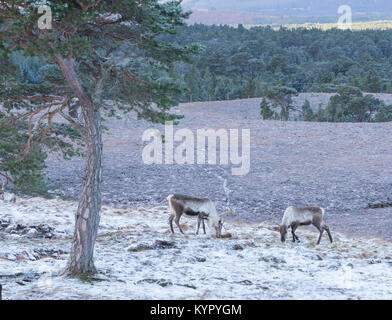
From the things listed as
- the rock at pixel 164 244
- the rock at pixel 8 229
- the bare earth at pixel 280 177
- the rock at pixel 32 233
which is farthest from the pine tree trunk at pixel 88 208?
the bare earth at pixel 280 177

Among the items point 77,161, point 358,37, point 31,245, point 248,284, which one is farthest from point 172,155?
point 358,37

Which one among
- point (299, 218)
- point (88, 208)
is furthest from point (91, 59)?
point (299, 218)

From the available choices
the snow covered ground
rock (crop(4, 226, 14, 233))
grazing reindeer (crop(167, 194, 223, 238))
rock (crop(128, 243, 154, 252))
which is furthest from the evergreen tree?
rock (crop(4, 226, 14, 233))

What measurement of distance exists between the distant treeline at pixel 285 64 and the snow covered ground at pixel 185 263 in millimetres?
47577

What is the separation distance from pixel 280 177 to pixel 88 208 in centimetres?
1686

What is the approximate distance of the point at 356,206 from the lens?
1988cm

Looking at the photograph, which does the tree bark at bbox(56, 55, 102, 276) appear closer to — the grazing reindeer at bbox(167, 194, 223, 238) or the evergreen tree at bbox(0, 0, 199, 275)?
the evergreen tree at bbox(0, 0, 199, 275)

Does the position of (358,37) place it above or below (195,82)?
above

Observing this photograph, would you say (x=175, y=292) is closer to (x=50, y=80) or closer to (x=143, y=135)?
(x=50, y=80)

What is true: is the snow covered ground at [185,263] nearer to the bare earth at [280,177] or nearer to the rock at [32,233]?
the rock at [32,233]

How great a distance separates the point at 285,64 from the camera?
97125mm

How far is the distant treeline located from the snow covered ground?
156 ft

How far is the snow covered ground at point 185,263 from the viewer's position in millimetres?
8477

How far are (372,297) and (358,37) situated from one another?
437 ft
